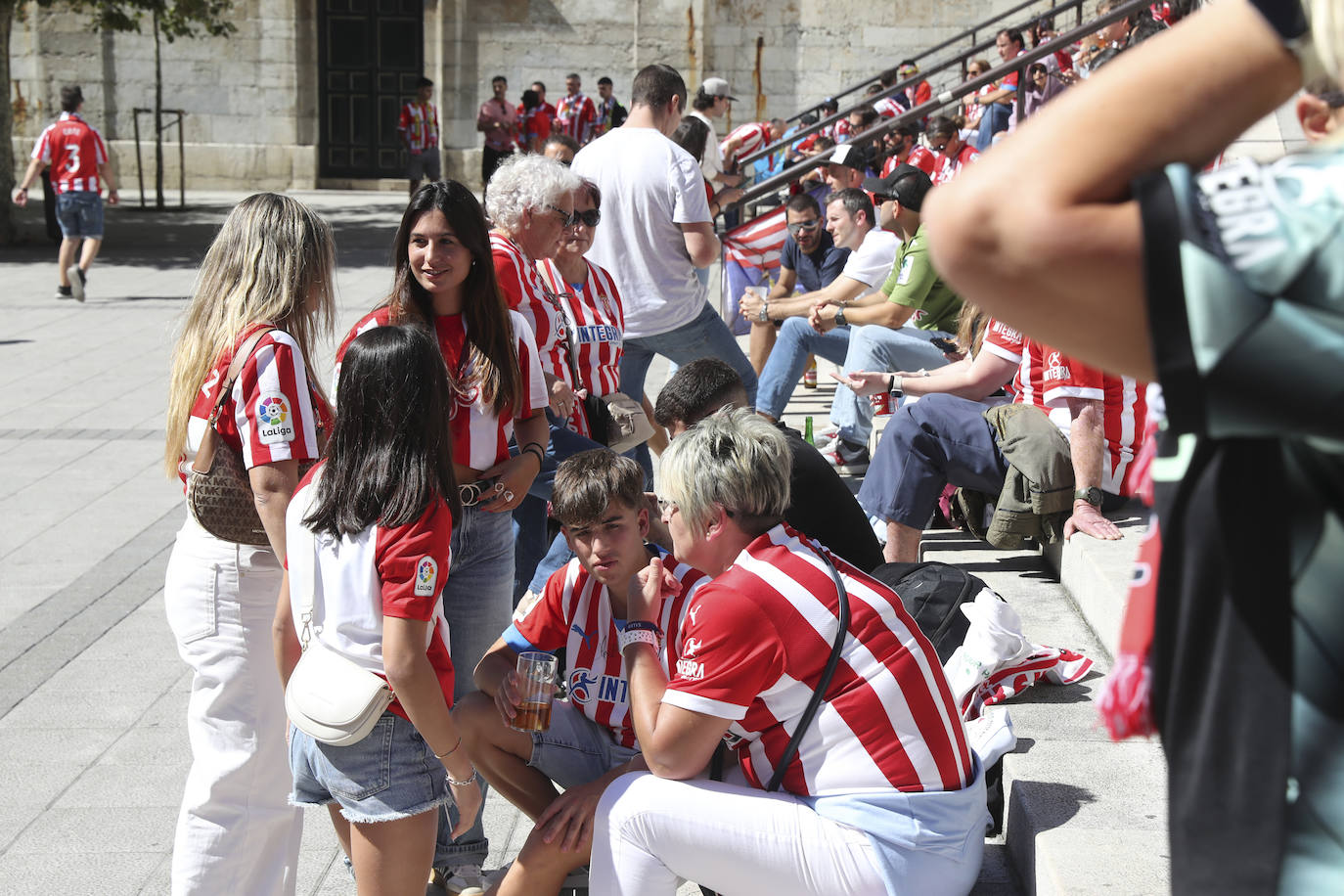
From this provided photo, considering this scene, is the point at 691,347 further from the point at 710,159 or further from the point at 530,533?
the point at 710,159

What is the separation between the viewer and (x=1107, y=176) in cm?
99

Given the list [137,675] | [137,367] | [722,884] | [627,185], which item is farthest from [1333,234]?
[137,367]

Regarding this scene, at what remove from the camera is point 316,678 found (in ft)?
9.07

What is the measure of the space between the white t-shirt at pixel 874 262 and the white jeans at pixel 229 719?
16.8 feet

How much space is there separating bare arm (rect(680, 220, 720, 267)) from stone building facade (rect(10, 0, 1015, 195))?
55.9ft

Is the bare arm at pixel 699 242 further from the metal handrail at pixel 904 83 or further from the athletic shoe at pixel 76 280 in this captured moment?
the athletic shoe at pixel 76 280

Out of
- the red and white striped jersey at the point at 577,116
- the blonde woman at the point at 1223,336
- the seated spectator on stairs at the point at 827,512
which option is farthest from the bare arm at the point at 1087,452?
the red and white striped jersey at the point at 577,116

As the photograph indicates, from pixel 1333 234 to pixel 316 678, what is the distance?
7.34ft

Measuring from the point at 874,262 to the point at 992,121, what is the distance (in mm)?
5812

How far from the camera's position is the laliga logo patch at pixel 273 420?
3115 millimetres

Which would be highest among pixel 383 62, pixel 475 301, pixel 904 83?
pixel 383 62

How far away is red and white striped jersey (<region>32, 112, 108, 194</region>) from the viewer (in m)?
13.8

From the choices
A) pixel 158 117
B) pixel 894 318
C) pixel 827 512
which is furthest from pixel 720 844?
pixel 158 117

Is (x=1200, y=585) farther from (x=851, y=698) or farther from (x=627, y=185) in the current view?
(x=627, y=185)
